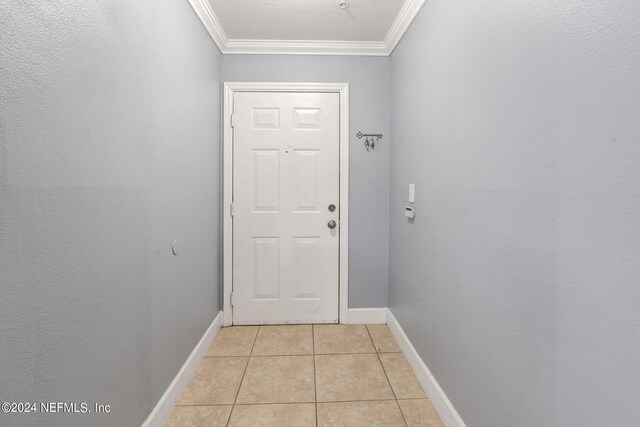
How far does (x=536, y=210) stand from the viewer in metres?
0.93

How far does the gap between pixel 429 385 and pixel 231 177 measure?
205 centimetres

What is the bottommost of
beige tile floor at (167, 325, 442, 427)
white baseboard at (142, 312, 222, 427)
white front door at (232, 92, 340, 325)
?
beige tile floor at (167, 325, 442, 427)

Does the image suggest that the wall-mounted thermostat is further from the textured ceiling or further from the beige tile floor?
the textured ceiling

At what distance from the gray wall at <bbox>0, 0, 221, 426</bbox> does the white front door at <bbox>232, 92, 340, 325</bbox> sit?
761 mm

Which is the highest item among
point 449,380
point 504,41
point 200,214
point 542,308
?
point 504,41

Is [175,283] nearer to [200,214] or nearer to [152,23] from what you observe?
[200,214]

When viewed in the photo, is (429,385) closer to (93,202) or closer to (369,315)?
(369,315)

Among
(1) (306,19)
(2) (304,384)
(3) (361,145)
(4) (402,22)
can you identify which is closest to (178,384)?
(2) (304,384)

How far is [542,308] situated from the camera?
0.91 metres

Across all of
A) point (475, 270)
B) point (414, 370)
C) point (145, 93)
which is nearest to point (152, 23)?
point (145, 93)

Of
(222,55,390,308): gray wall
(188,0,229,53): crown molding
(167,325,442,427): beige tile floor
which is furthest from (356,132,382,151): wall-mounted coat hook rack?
(167,325,442,427): beige tile floor

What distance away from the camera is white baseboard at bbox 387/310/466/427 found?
147cm

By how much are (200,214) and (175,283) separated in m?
0.57

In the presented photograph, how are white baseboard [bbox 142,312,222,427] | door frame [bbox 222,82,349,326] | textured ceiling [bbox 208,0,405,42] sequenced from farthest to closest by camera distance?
door frame [bbox 222,82,349,326] < textured ceiling [bbox 208,0,405,42] < white baseboard [bbox 142,312,222,427]
